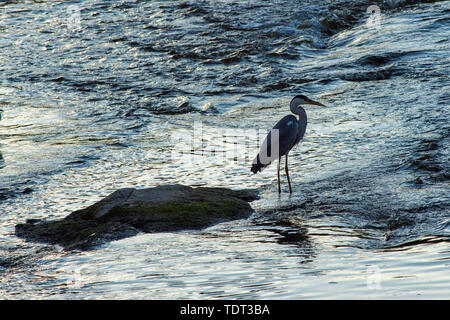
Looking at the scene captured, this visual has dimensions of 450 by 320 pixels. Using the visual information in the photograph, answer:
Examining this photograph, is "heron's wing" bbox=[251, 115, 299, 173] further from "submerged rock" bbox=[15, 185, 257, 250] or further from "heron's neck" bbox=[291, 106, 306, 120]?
"submerged rock" bbox=[15, 185, 257, 250]

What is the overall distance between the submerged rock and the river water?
183mm

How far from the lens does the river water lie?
5824 mm

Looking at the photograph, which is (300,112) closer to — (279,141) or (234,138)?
(279,141)

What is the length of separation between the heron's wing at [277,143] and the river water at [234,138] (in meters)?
0.35

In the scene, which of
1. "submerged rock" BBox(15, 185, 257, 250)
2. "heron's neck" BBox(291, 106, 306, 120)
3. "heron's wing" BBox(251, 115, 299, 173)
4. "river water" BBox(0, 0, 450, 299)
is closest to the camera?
"river water" BBox(0, 0, 450, 299)

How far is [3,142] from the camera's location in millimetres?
11398

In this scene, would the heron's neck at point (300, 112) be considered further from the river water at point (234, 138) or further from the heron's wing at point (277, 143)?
the river water at point (234, 138)

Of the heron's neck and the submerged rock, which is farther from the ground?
the heron's neck

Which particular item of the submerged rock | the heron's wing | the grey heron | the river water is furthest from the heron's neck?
the submerged rock

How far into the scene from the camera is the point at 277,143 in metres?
8.95
